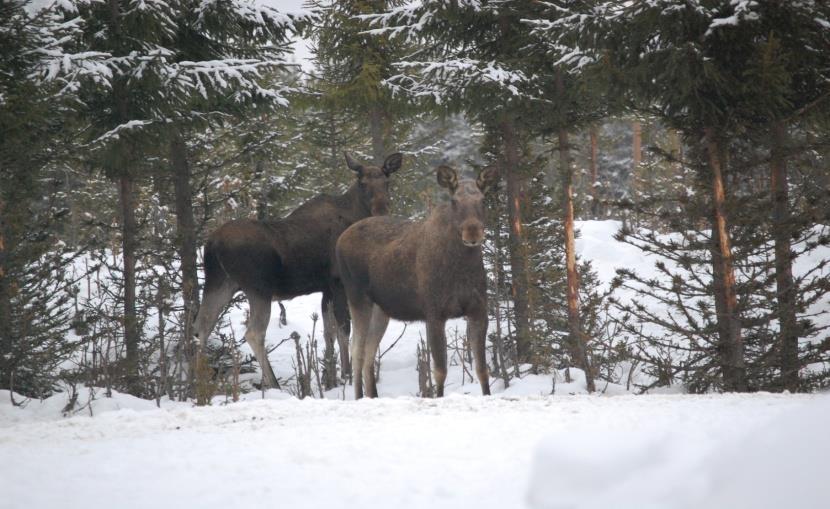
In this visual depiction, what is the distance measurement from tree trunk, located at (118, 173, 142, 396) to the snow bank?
8.54 meters

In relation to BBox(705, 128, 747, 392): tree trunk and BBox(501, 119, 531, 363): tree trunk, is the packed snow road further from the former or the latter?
BBox(501, 119, 531, 363): tree trunk

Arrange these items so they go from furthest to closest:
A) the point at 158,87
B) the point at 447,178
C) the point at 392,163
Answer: the point at 392,163 → the point at 158,87 → the point at 447,178

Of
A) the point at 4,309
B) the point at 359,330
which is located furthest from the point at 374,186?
the point at 4,309

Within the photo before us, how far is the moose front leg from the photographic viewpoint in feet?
26.8

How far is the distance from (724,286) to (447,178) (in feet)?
11.1

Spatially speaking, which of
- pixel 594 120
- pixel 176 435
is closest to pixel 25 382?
pixel 176 435

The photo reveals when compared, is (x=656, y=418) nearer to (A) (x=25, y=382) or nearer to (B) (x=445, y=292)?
(B) (x=445, y=292)

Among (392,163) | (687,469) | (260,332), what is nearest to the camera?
(687,469)

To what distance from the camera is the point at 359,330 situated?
32.3ft

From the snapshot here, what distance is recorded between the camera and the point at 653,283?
27.9 ft

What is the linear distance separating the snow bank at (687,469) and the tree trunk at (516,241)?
31.1 ft

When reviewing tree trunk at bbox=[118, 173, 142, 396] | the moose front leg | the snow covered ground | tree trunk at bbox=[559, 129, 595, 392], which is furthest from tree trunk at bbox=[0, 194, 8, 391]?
tree trunk at bbox=[559, 129, 595, 392]

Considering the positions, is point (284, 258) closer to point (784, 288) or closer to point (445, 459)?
point (784, 288)

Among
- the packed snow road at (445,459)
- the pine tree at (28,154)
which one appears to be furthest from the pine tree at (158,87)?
the packed snow road at (445,459)
